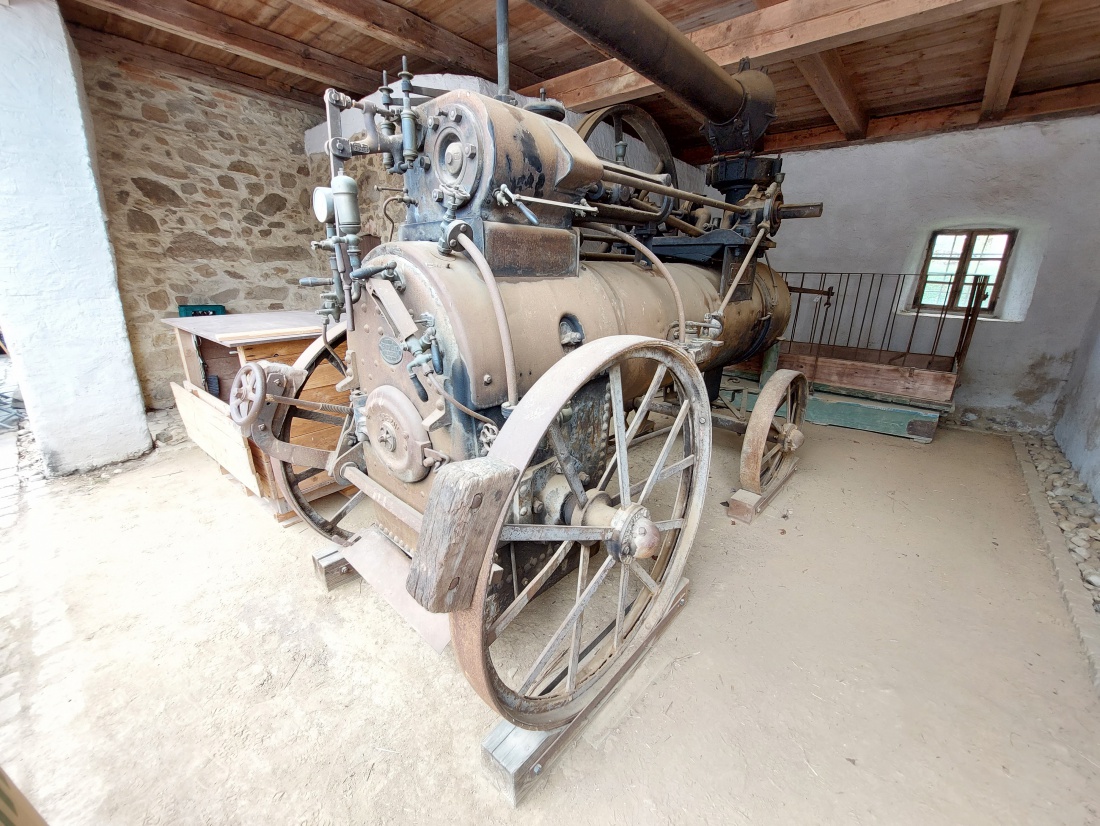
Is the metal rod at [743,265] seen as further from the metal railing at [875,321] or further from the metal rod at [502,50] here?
the metal railing at [875,321]

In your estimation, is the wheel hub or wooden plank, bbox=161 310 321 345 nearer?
the wheel hub

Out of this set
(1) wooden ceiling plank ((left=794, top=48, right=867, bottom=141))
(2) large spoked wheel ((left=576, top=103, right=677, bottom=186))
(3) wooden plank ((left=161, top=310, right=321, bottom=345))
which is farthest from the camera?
(1) wooden ceiling plank ((left=794, top=48, right=867, bottom=141))

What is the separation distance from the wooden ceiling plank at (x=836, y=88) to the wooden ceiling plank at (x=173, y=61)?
4242 millimetres

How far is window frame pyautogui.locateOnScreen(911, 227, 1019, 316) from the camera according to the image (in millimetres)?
4499

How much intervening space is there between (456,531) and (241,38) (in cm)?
411

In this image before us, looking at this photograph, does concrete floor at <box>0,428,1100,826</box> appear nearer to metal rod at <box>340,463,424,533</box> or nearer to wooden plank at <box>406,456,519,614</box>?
metal rod at <box>340,463,424,533</box>

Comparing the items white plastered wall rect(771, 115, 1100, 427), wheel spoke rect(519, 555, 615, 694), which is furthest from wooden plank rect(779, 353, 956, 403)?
wheel spoke rect(519, 555, 615, 694)

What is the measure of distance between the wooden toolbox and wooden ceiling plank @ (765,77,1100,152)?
544cm

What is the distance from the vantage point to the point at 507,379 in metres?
1.29

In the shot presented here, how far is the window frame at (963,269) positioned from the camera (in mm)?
4499

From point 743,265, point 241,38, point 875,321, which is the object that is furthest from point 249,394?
point 875,321

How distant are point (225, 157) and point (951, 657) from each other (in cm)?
578

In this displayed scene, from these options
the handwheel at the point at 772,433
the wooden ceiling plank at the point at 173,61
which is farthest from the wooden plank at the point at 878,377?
the wooden ceiling plank at the point at 173,61

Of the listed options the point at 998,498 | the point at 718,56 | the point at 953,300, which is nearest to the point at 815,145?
the point at 953,300
